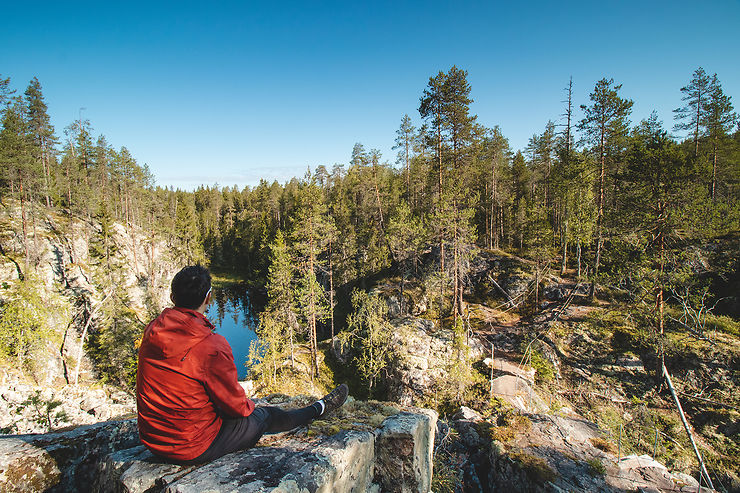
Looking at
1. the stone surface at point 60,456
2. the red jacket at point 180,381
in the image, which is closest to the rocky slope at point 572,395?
the red jacket at point 180,381

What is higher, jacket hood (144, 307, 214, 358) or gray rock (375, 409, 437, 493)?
jacket hood (144, 307, 214, 358)

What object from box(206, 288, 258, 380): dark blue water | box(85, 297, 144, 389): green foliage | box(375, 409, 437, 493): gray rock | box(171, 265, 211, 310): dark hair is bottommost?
box(206, 288, 258, 380): dark blue water

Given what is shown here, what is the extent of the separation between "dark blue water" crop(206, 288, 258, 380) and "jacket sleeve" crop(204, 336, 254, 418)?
1136 inches

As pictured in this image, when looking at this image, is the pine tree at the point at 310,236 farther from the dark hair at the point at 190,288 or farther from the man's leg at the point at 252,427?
the dark hair at the point at 190,288

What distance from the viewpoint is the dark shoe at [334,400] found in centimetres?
475

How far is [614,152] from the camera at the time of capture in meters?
23.8

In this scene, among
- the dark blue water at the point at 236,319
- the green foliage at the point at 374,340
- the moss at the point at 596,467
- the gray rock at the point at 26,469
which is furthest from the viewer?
the dark blue water at the point at 236,319

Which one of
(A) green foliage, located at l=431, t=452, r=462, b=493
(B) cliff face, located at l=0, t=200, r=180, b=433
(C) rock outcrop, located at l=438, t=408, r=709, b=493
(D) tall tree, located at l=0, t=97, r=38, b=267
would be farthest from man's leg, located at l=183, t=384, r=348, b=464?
(D) tall tree, located at l=0, t=97, r=38, b=267

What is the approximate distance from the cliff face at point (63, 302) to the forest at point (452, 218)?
0.91m

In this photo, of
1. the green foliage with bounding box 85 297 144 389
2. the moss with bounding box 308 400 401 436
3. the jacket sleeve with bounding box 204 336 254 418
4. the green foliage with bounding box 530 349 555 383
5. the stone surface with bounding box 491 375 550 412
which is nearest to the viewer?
the jacket sleeve with bounding box 204 336 254 418

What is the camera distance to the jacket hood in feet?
9.12

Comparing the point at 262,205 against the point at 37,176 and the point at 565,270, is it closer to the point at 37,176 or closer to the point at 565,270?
the point at 37,176

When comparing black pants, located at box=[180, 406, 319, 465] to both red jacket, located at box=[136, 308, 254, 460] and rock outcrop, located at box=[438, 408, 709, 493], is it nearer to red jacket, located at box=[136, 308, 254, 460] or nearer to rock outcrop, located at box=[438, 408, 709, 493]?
red jacket, located at box=[136, 308, 254, 460]

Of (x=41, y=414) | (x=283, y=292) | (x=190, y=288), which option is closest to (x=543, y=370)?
(x=283, y=292)
